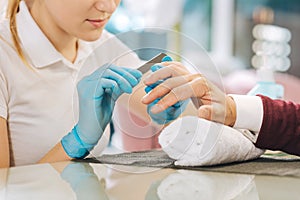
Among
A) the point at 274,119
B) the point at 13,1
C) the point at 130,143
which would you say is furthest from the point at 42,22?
the point at 274,119

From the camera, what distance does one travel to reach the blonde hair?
1.14 meters

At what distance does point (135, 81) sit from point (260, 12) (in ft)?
10.9

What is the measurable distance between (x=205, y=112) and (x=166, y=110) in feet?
0.20

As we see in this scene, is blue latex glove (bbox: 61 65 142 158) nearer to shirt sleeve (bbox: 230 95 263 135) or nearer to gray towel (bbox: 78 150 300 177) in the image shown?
gray towel (bbox: 78 150 300 177)

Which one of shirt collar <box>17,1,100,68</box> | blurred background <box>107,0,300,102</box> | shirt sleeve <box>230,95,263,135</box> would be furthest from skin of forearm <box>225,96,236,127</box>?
blurred background <box>107,0,300,102</box>

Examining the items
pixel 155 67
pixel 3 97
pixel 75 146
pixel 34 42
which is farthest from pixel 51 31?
pixel 155 67

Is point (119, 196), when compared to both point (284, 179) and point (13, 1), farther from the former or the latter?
point (13, 1)

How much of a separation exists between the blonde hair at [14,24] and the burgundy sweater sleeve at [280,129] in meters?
0.50

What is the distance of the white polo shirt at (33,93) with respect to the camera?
43.8 inches

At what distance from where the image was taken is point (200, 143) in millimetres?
857

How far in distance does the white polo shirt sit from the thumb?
328 millimetres

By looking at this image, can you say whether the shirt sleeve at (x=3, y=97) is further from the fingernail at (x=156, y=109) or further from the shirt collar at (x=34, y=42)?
the fingernail at (x=156, y=109)

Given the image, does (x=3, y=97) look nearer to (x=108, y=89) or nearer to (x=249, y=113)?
(x=108, y=89)

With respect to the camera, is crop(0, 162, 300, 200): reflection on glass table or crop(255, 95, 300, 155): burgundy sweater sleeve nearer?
crop(0, 162, 300, 200): reflection on glass table
